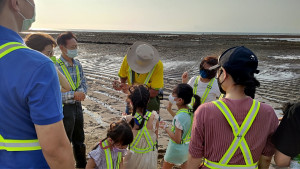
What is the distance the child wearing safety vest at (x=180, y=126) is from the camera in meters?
3.15

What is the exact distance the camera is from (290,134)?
1.80 m

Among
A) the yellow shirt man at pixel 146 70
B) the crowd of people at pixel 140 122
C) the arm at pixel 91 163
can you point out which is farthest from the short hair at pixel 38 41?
the arm at pixel 91 163

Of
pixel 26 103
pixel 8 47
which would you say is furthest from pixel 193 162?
pixel 8 47

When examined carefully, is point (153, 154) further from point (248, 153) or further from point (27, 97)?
point (27, 97)

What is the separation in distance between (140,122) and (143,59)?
4.24 ft

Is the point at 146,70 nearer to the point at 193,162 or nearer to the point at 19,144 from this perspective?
the point at 193,162

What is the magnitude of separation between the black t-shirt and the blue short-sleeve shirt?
160cm

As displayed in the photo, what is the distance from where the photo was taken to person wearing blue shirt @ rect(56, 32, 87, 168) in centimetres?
368

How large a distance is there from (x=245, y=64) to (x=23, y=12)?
1535 mm

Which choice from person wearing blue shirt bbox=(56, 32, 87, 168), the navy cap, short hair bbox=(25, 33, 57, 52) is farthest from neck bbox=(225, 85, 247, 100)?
short hair bbox=(25, 33, 57, 52)

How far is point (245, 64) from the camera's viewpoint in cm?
182

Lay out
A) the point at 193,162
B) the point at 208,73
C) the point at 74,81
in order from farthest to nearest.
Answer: the point at 74,81, the point at 208,73, the point at 193,162

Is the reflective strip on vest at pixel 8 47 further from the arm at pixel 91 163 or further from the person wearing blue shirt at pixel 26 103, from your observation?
the arm at pixel 91 163

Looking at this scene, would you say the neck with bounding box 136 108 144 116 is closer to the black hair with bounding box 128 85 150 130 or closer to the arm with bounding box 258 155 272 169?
the black hair with bounding box 128 85 150 130
